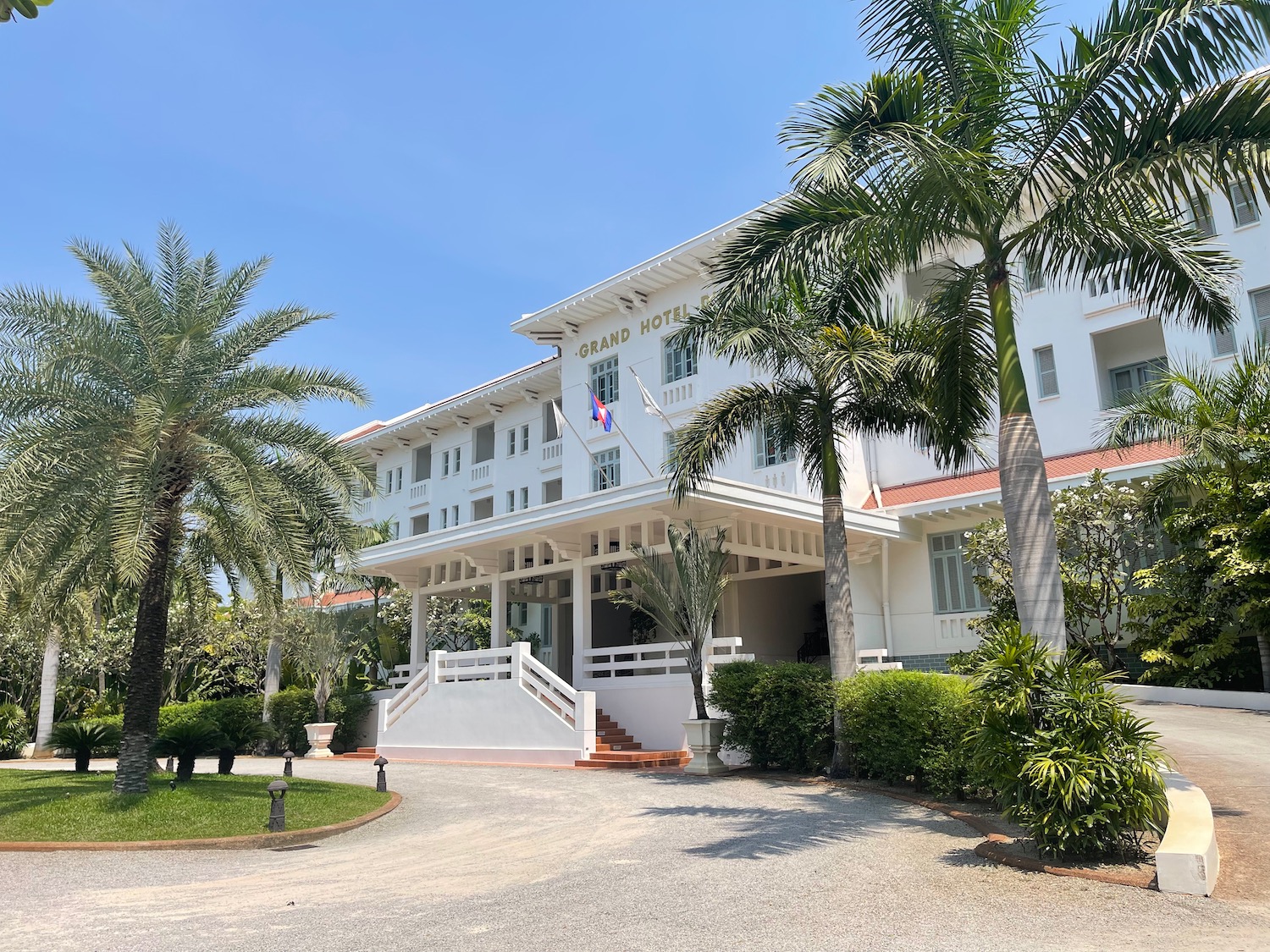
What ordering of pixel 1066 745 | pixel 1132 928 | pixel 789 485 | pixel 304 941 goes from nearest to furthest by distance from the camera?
pixel 1132 928 → pixel 304 941 → pixel 1066 745 → pixel 789 485

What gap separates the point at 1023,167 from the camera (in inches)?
393

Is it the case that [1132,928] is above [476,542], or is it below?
below

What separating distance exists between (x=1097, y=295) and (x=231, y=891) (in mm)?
20365

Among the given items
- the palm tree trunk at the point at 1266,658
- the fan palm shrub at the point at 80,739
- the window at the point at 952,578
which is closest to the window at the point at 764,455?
the window at the point at 952,578

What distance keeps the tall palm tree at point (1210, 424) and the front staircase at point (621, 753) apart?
9.41m

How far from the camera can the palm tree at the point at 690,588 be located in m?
15.9

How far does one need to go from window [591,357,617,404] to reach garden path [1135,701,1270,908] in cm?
1596

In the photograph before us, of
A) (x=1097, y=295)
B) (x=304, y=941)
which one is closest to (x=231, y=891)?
(x=304, y=941)

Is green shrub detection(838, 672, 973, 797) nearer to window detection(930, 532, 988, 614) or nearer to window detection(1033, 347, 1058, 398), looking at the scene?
window detection(930, 532, 988, 614)

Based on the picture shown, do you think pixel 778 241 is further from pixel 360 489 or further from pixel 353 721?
pixel 353 721

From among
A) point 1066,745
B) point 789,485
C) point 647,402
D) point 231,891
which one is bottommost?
point 231,891

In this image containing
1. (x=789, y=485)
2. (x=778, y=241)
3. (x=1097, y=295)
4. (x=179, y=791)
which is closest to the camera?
(x=778, y=241)

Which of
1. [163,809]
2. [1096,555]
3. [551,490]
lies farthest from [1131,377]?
[163,809]

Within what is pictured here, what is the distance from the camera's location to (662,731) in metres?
18.3
